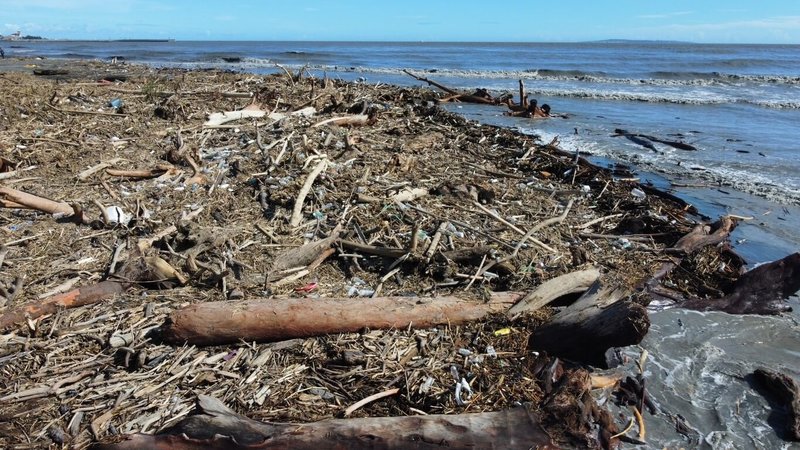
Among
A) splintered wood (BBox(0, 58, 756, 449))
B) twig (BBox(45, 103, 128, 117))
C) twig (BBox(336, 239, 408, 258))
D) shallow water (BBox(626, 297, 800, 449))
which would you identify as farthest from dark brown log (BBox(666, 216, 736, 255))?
twig (BBox(45, 103, 128, 117))

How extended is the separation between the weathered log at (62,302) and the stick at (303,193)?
1.78 meters

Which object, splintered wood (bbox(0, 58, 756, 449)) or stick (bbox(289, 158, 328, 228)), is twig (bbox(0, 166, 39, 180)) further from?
stick (bbox(289, 158, 328, 228))

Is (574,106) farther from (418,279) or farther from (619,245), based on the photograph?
(418,279)

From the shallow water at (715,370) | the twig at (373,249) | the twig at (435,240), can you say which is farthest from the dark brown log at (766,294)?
the twig at (373,249)

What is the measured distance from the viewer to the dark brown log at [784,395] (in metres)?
3.50

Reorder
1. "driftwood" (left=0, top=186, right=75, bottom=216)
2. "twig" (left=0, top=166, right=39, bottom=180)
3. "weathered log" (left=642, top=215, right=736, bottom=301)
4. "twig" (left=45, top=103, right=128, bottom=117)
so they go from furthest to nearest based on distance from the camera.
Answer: "twig" (left=45, top=103, right=128, bottom=117), "twig" (left=0, top=166, right=39, bottom=180), "driftwood" (left=0, top=186, right=75, bottom=216), "weathered log" (left=642, top=215, right=736, bottom=301)

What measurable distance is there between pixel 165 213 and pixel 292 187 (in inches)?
53.8

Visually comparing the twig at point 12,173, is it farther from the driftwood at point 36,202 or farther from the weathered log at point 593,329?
the weathered log at point 593,329

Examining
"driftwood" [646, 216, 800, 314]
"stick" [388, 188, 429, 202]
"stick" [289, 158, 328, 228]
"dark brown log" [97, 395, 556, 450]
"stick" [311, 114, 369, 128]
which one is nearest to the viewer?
"dark brown log" [97, 395, 556, 450]

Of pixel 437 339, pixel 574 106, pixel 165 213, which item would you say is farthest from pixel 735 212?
pixel 574 106

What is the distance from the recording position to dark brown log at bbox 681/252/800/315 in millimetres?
4949

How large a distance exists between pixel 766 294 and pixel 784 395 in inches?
62.0

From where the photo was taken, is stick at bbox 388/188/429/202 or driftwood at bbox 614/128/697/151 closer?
stick at bbox 388/188/429/202

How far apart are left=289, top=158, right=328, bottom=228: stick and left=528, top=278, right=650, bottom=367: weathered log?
2.75 metres
